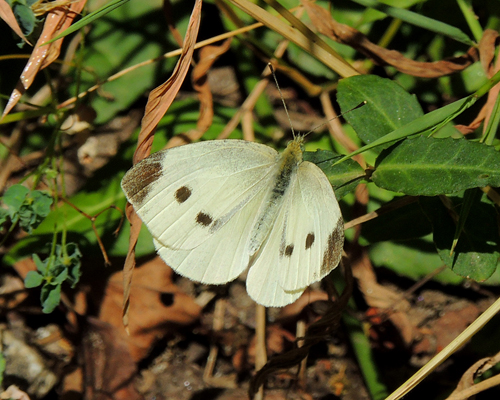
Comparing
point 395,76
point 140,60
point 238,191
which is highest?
A: point 140,60

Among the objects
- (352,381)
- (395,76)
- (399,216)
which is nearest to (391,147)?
(399,216)

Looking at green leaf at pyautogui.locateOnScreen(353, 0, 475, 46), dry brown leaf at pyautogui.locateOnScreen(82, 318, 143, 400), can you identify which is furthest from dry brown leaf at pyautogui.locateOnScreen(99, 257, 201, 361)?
green leaf at pyautogui.locateOnScreen(353, 0, 475, 46)

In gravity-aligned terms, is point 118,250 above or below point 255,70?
below

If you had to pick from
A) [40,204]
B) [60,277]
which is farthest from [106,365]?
[40,204]

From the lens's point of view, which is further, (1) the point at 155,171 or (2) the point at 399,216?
(2) the point at 399,216

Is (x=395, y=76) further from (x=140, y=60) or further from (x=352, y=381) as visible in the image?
(x=352, y=381)

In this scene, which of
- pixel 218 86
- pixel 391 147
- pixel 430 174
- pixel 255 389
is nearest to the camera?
pixel 430 174
